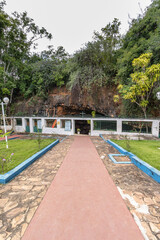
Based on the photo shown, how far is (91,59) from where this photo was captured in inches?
514

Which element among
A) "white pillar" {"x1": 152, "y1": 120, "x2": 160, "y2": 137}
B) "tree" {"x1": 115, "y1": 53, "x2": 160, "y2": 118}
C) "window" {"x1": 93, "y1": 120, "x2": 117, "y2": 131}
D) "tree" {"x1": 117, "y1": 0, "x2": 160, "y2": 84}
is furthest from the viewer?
"window" {"x1": 93, "y1": 120, "x2": 117, "y2": 131}

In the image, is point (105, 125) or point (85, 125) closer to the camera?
point (105, 125)

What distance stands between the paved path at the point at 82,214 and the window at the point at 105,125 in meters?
8.30

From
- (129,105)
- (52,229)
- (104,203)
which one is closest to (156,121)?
(129,105)

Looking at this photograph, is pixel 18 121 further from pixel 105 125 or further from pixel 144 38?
pixel 144 38

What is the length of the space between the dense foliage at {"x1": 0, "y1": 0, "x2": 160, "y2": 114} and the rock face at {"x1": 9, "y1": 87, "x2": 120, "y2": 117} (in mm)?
791

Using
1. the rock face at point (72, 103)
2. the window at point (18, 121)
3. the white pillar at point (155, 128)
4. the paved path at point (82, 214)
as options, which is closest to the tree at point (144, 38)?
the rock face at point (72, 103)

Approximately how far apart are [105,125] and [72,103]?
5.41 m

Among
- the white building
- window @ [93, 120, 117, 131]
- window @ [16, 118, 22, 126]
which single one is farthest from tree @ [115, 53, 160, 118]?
window @ [16, 118, 22, 126]

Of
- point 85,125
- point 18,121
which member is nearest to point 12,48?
point 18,121

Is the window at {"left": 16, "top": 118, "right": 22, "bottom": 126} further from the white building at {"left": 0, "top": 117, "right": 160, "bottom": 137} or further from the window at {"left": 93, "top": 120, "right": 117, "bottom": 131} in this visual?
the window at {"left": 93, "top": 120, "right": 117, "bottom": 131}

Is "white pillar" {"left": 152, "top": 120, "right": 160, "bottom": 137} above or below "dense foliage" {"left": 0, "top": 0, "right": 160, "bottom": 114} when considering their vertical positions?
below

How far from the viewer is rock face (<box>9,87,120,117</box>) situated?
1343cm

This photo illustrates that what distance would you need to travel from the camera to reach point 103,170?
418 centimetres
